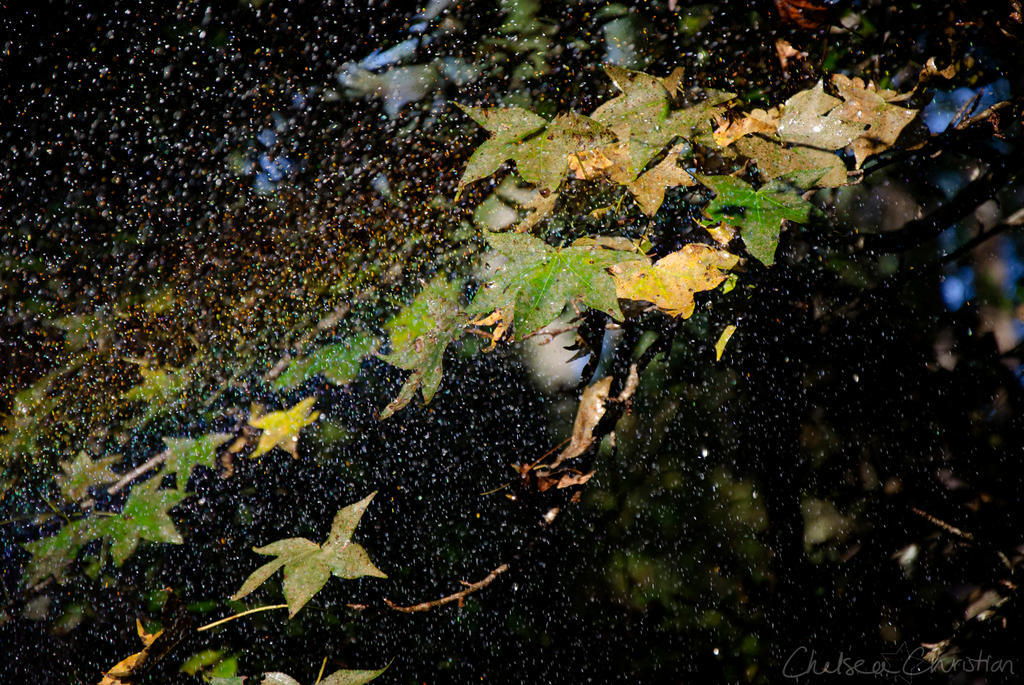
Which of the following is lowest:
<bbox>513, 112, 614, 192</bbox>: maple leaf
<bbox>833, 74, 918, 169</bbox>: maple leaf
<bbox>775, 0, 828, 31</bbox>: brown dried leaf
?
<bbox>833, 74, 918, 169</bbox>: maple leaf

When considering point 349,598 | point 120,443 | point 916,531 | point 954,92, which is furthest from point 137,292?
point 916,531

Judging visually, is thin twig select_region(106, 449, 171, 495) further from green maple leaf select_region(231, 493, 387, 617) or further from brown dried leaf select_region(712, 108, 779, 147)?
brown dried leaf select_region(712, 108, 779, 147)

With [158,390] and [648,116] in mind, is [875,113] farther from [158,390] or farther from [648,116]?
[158,390]

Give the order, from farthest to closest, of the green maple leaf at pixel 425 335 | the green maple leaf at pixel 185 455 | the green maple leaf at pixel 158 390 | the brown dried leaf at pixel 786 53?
1. the green maple leaf at pixel 158 390
2. the green maple leaf at pixel 185 455
3. the brown dried leaf at pixel 786 53
4. the green maple leaf at pixel 425 335

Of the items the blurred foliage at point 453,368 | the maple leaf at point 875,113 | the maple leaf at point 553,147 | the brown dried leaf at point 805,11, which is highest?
the brown dried leaf at point 805,11

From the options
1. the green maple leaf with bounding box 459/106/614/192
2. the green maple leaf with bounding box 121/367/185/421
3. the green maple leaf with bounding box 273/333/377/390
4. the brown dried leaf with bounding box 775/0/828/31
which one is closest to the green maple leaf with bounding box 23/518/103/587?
the green maple leaf with bounding box 121/367/185/421

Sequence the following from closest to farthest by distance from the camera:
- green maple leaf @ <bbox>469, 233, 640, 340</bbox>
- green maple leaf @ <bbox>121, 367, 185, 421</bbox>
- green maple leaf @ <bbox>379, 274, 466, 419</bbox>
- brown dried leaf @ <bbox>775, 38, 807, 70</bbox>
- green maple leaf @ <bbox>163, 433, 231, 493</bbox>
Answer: green maple leaf @ <bbox>469, 233, 640, 340</bbox>
green maple leaf @ <bbox>379, 274, 466, 419</bbox>
brown dried leaf @ <bbox>775, 38, 807, 70</bbox>
green maple leaf @ <bbox>163, 433, 231, 493</bbox>
green maple leaf @ <bbox>121, 367, 185, 421</bbox>

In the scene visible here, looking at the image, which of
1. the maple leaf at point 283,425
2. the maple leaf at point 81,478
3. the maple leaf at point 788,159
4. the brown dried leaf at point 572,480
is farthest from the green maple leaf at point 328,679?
the maple leaf at point 788,159

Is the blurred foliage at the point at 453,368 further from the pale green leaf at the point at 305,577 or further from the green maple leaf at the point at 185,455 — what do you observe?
the pale green leaf at the point at 305,577
